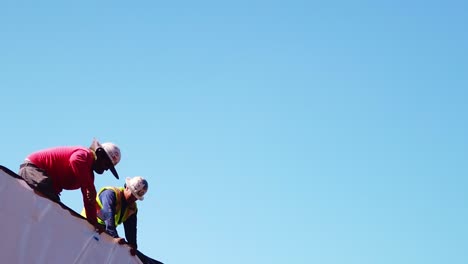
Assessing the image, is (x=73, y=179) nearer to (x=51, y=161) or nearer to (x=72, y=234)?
(x=51, y=161)

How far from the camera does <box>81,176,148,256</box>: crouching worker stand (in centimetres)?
769

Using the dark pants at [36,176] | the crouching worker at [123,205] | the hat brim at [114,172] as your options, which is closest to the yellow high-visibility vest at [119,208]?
the crouching worker at [123,205]

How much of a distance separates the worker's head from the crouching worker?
Result: 75 cm

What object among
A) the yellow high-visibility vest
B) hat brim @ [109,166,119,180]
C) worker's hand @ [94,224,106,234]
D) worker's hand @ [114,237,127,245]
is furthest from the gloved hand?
the yellow high-visibility vest

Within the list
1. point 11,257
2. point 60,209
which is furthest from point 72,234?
point 11,257

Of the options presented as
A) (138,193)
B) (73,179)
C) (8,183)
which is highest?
(138,193)

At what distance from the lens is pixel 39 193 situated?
18.9 feet

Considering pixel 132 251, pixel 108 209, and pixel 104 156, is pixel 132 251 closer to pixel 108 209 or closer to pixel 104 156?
pixel 108 209

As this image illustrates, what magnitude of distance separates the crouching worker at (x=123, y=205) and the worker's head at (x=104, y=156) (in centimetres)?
75

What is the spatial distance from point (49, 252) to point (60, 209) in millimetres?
390

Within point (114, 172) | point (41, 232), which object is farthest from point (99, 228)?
point (114, 172)

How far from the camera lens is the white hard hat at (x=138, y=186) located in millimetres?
8094

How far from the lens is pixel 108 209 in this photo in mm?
7703

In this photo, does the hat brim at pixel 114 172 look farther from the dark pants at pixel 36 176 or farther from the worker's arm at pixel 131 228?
the worker's arm at pixel 131 228
